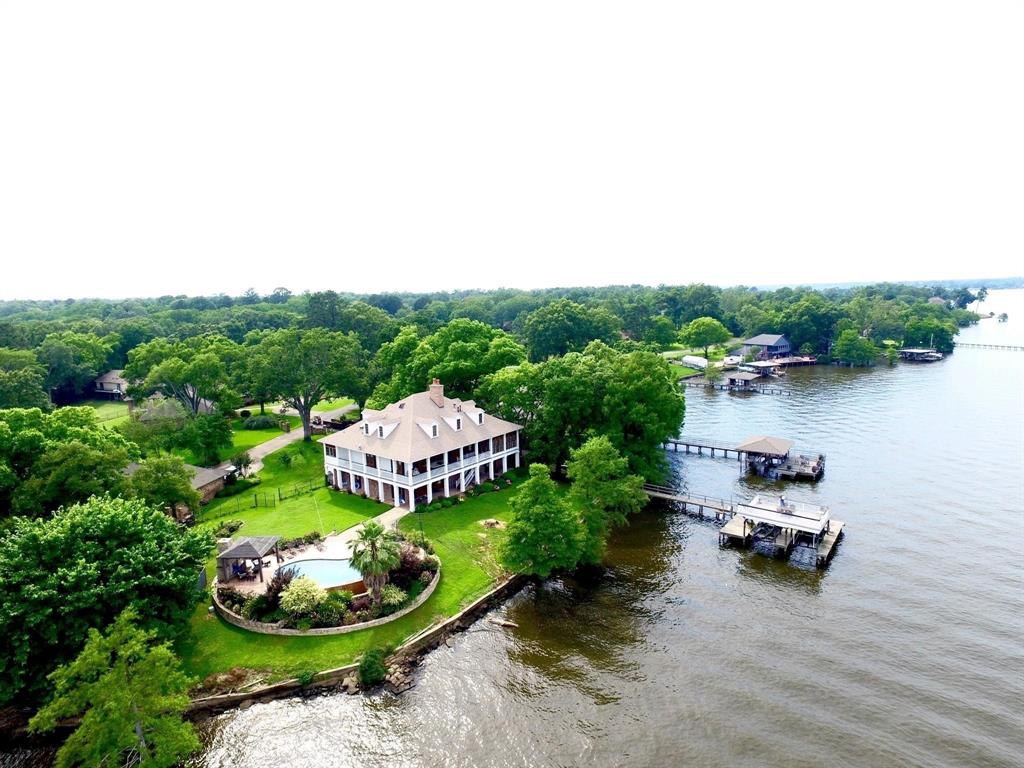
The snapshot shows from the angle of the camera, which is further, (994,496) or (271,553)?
(994,496)

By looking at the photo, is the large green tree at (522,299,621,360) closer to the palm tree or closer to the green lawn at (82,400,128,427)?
the green lawn at (82,400,128,427)

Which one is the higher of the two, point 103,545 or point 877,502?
point 103,545

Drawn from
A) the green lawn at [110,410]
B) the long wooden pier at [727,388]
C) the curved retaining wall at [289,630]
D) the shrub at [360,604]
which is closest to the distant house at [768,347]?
the long wooden pier at [727,388]

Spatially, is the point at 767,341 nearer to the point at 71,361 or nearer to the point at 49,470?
the point at 49,470

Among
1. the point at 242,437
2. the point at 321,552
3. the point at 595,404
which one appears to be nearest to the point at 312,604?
the point at 321,552

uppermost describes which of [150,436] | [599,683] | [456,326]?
[456,326]

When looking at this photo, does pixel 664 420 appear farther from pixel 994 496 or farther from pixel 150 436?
pixel 150 436

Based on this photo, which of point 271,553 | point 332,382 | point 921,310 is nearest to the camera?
point 271,553

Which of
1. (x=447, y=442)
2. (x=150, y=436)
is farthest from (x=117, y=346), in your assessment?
(x=447, y=442)
